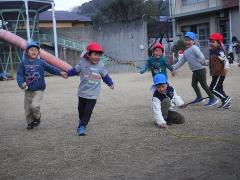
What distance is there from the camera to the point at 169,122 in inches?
301

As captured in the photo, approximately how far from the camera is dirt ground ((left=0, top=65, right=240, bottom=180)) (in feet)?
15.7

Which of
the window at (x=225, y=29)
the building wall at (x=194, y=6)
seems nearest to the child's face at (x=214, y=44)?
the window at (x=225, y=29)

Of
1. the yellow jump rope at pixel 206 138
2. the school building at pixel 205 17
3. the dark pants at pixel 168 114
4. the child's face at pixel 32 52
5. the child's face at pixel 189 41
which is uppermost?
the school building at pixel 205 17

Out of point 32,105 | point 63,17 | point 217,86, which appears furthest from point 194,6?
point 32,105

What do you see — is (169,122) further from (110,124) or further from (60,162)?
(60,162)

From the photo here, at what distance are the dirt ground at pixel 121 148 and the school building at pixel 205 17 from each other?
24.7m

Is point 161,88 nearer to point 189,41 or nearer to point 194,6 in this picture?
point 189,41

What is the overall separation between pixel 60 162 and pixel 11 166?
0.55 metres

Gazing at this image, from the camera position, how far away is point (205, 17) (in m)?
35.8

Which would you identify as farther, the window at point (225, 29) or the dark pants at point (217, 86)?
the window at point (225, 29)

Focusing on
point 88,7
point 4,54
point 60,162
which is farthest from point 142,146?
point 88,7

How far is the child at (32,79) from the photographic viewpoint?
778cm

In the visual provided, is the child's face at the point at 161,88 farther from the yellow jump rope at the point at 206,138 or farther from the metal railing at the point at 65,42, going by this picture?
the metal railing at the point at 65,42

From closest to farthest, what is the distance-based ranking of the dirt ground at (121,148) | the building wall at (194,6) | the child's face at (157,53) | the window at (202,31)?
the dirt ground at (121,148) < the child's face at (157,53) < the building wall at (194,6) < the window at (202,31)
